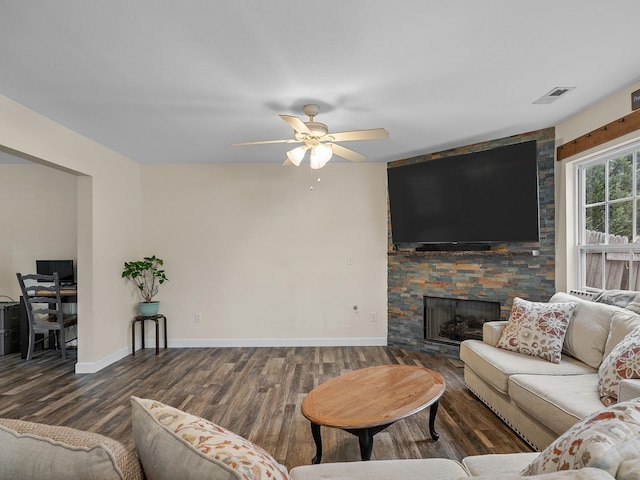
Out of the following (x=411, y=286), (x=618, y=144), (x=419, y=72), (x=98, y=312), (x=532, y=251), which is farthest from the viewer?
(x=411, y=286)

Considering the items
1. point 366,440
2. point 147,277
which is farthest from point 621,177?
point 147,277

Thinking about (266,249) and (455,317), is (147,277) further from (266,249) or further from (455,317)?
Result: (455,317)

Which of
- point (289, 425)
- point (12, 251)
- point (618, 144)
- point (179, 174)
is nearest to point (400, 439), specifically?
point (289, 425)

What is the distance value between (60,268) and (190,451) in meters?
5.22

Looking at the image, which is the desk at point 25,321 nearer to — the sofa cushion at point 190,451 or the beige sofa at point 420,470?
the beige sofa at point 420,470

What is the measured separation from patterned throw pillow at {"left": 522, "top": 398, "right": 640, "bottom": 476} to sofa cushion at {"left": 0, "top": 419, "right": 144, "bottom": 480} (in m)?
0.98

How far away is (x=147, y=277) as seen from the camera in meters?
5.21

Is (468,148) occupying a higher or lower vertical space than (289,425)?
higher

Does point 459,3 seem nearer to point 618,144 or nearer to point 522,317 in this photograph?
point 618,144

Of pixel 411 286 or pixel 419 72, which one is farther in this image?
pixel 411 286

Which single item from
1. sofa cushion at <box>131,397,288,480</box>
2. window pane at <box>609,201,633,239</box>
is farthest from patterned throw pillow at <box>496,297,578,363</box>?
sofa cushion at <box>131,397,288,480</box>

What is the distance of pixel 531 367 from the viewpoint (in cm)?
276

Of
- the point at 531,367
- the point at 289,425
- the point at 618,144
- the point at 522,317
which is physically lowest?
the point at 289,425

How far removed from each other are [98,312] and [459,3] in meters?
4.37
